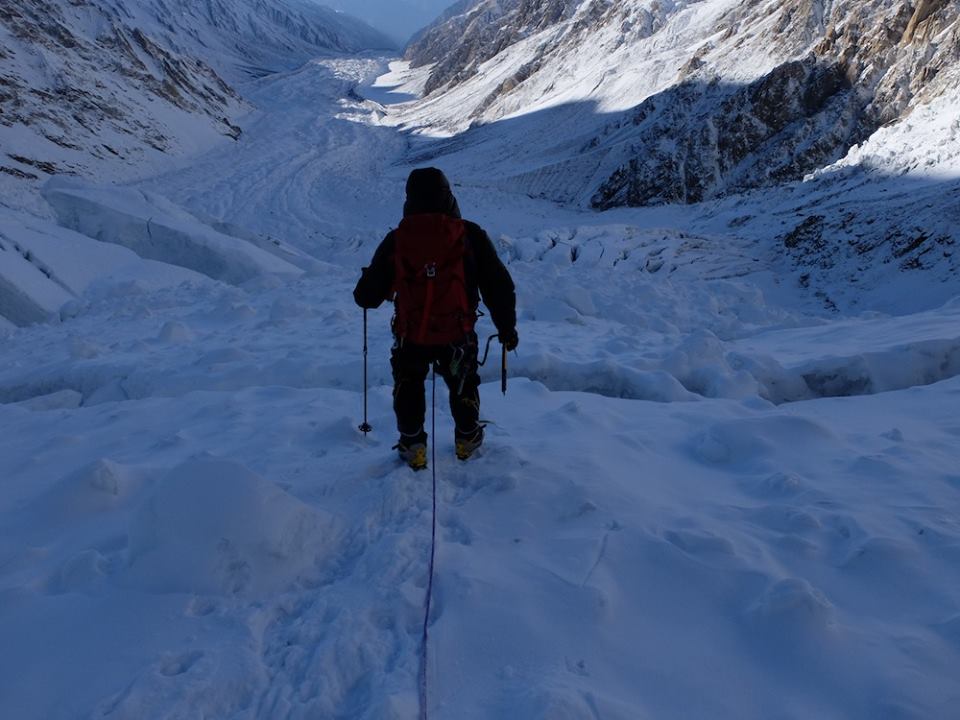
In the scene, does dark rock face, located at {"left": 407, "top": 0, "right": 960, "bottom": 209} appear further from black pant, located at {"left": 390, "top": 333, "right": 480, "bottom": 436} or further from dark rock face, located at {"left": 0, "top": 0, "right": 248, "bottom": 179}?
black pant, located at {"left": 390, "top": 333, "right": 480, "bottom": 436}

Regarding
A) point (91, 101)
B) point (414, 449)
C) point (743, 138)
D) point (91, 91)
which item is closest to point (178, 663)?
point (414, 449)

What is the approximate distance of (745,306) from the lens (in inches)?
367

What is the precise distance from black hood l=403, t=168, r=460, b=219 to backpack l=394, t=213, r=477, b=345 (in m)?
0.04

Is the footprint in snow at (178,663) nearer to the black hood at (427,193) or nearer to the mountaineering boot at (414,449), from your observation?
the mountaineering boot at (414,449)

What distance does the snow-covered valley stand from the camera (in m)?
1.84

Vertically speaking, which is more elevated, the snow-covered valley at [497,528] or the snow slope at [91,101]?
the snow slope at [91,101]

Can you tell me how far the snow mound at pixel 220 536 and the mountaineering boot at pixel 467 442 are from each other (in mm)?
926

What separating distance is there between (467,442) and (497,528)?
69 centimetres

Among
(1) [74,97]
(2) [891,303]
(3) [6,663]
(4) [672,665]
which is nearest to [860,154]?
(2) [891,303]

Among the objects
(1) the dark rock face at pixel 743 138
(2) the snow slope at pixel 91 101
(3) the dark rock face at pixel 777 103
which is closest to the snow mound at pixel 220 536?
(2) the snow slope at pixel 91 101

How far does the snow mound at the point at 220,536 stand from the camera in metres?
2.28

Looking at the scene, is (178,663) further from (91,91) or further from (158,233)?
(91,91)

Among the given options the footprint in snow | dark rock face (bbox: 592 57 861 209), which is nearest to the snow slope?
the footprint in snow

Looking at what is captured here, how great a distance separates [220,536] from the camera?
2.36 metres
